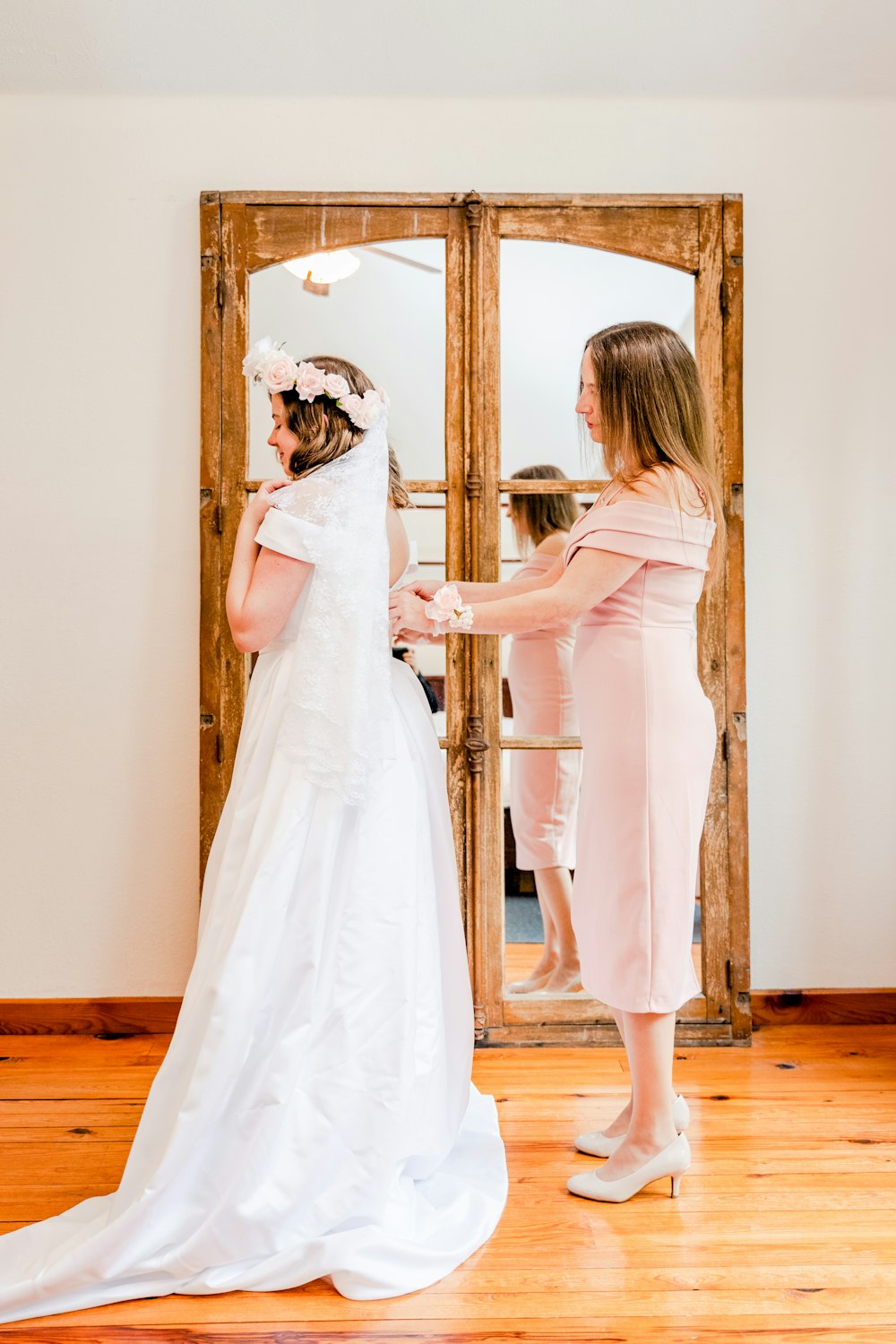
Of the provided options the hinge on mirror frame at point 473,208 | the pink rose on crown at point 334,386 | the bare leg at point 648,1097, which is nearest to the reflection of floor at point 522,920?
the bare leg at point 648,1097

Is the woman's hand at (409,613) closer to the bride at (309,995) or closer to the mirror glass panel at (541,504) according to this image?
the bride at (309,995)

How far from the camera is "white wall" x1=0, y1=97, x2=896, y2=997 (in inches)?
109

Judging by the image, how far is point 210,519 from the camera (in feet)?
8.93

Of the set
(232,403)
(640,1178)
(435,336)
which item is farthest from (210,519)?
(640,1178)

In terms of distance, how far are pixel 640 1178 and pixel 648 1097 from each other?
0.15 m

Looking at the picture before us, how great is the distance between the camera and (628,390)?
1.91m

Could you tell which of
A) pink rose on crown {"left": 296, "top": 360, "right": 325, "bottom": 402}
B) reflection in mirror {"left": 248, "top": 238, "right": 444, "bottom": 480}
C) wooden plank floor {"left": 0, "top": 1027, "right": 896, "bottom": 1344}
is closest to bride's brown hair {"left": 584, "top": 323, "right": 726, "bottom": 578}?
pink rose on crown {"left": 296, "top": 360, "right": 325, "bottom": 402}

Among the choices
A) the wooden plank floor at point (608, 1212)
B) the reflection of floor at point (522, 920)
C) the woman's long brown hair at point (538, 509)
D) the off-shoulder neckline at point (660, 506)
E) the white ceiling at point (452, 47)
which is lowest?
the wooden plank floor at point (608, 1212)

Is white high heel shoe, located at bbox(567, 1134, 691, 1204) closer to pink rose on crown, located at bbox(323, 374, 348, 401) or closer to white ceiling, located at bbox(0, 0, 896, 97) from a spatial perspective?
pink rose on crown, located at bbox(323, 374, 348, 401)

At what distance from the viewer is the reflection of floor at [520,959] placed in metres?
2.72

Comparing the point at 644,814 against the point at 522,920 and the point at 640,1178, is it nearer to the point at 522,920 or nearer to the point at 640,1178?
the point at 640,1178

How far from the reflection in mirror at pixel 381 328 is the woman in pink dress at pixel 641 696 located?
0.86 m

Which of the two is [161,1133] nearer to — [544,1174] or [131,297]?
[544,1174]

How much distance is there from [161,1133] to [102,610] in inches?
61.5
